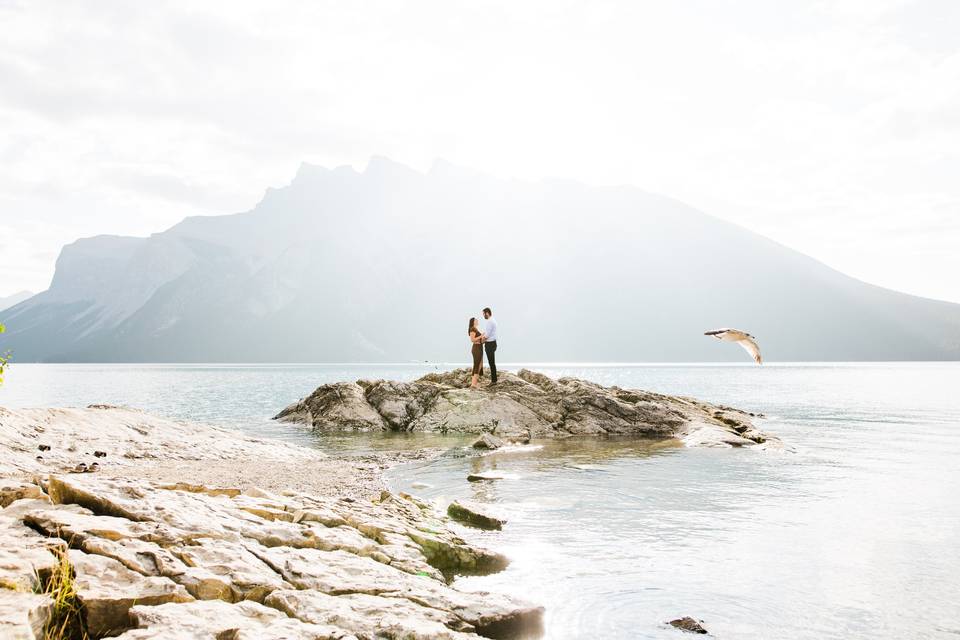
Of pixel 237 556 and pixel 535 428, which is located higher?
pixel 237 556

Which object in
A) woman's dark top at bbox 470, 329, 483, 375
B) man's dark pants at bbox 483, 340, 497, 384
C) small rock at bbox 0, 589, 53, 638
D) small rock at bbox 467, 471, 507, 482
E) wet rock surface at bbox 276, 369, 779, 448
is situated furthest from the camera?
wet rock surface at bbox 276, 369, 779, 448

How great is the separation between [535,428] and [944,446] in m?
20.3

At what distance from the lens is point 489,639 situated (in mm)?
7031

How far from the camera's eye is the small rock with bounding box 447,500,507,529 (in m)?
12.5

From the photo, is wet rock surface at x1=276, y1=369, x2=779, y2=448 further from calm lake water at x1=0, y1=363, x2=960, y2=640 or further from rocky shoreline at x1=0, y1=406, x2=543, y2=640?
rocky shoreline at x1=0, y1=406, x2=543, y2=640

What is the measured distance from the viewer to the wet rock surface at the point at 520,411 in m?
31.0

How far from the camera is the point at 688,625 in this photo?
7.84m

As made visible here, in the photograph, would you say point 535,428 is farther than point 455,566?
Yes

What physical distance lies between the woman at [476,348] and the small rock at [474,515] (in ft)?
50.7

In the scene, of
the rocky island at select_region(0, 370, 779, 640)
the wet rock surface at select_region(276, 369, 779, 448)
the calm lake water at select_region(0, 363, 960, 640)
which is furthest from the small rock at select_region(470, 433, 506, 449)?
the rocky island at select_region(0, 370, 779, 640)

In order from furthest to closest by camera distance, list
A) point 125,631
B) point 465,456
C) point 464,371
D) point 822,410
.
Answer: point 822,410 < point 464,371 < point 465,456 < point 125,631

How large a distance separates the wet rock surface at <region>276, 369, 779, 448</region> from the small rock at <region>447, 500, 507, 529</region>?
14813 millimetres

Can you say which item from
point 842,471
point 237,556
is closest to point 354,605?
point 237,556

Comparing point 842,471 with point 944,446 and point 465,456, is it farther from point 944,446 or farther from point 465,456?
point 465,456
